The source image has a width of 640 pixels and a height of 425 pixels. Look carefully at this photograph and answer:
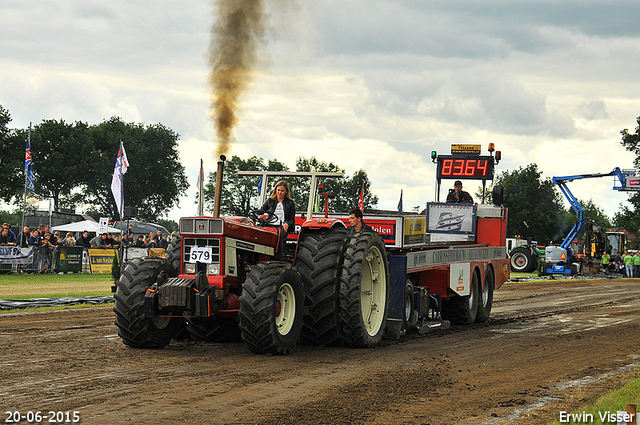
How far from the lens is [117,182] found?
27.0 meters

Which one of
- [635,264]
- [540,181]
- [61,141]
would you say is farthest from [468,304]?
[540,181]

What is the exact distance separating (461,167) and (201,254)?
846cm

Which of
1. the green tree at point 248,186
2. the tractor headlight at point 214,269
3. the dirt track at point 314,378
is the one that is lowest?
the dirt track at point 314,378

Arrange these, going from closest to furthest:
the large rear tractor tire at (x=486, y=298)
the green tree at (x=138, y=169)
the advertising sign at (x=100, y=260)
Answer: the large rear tractor tire at (x=486, y=298) → the advertising sign at (x=100, y=260) → the green tree at (x=138, y=169)

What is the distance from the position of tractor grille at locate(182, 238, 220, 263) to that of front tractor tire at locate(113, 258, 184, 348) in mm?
491

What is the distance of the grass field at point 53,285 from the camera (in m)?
18.1

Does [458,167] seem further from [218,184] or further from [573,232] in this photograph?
[573,232]

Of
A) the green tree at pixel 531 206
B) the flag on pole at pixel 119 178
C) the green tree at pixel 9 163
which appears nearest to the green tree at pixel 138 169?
the green tree at pixel 9 163

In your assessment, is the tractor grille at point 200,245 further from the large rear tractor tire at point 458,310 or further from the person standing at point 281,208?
the large rear tractor tire at point 458,310

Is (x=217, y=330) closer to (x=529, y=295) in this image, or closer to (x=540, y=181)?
(x=529, y=295)

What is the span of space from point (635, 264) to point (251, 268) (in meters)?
38.3

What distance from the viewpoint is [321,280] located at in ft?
31.0

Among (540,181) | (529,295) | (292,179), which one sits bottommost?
(529,295)

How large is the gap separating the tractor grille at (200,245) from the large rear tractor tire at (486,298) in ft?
23.3
